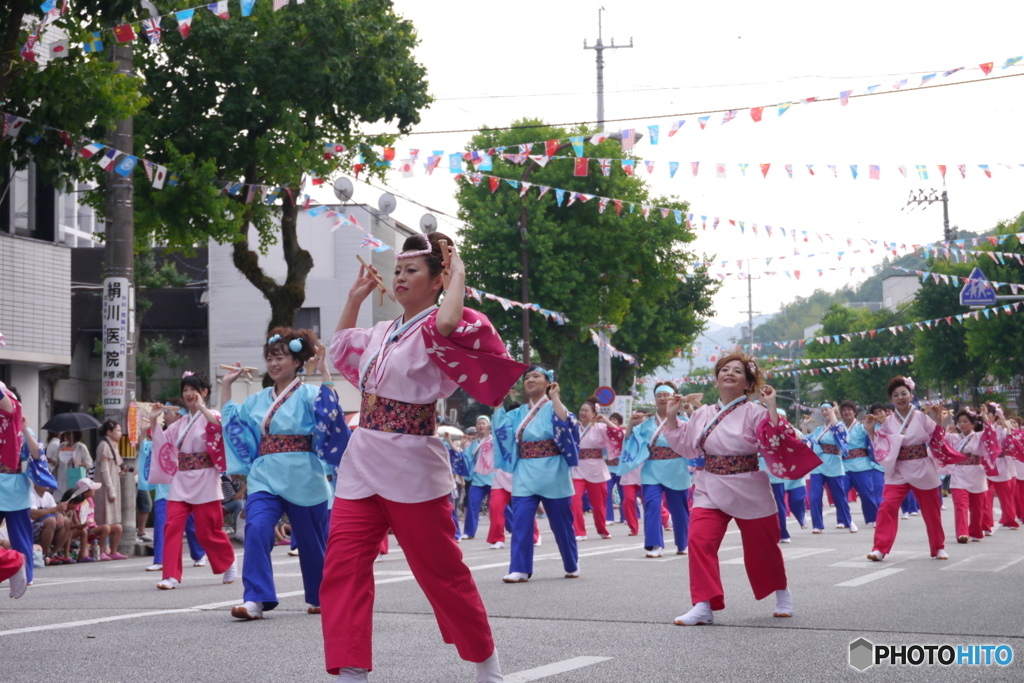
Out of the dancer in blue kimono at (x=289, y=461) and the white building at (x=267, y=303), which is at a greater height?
the white building at (x=267, y=303)

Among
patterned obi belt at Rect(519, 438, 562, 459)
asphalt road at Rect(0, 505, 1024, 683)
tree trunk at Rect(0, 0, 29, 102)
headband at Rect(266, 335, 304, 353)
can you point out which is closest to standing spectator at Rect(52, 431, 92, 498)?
asphalt road at Rect(0, 505, 1024, 683)

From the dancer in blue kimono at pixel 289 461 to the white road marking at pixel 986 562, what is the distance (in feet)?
20.1

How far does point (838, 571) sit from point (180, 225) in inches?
437

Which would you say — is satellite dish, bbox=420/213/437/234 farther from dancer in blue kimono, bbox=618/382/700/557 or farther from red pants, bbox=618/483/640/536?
dancer in blue kimono, bbox=618/382/700/557

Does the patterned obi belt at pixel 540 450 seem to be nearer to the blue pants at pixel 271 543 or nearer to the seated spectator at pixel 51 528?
the blue pants at pixel 271 543

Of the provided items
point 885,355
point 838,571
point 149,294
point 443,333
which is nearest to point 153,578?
Answer: point 838,571

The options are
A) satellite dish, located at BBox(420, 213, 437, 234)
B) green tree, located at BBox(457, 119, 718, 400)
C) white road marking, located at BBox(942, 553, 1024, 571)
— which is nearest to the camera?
white road marking, located at BBox(942, 553, 1024, 571)

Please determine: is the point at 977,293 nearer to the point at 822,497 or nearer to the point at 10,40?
the point at 822,497

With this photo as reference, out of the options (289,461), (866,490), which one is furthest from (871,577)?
(866,490)

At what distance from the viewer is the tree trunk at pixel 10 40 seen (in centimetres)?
927

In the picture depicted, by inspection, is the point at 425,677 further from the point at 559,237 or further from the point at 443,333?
the point at 559,237

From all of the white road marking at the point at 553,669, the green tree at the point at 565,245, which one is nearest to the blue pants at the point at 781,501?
the white road marking at the point at 553,669

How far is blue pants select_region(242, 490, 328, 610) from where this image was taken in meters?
7.30

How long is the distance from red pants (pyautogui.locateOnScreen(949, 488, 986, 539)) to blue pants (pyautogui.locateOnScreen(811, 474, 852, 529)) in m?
2.37
